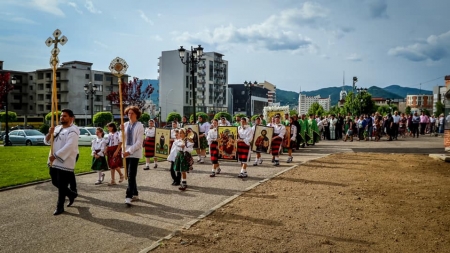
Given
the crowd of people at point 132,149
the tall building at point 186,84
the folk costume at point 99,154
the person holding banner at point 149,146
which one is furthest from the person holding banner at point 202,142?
the tall building at point 186,84

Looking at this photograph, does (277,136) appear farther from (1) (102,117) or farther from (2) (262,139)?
(1) (102,117)

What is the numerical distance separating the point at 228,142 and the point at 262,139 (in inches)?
63.4

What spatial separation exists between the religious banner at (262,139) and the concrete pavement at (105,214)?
3113 millimetres

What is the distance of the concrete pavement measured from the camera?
5.79 metres

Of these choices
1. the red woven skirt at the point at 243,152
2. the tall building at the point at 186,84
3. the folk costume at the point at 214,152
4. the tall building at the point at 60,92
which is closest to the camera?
the red woven skirt at the point at 243,152

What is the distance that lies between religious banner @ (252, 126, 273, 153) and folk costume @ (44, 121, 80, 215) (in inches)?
316

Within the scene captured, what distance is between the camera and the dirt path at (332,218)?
18.5ft

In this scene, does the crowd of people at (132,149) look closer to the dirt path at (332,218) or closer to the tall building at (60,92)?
the dirt path at (332,218)

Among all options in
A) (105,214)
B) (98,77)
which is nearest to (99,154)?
(105,214)

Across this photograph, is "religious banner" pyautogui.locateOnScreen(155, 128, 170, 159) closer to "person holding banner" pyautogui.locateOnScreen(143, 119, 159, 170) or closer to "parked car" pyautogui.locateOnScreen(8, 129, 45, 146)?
"person holding banner" pyautogui.locateOnScreen(143, 119, 159, 170)

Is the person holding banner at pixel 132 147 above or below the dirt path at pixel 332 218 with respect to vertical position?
above

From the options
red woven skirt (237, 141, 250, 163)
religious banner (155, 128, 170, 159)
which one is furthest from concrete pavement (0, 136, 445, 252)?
religious banner (155, 128, 170, 159)

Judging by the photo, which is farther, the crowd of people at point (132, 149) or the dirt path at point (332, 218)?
the crowd of people at point (132, 149)

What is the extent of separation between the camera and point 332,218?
6973mm
